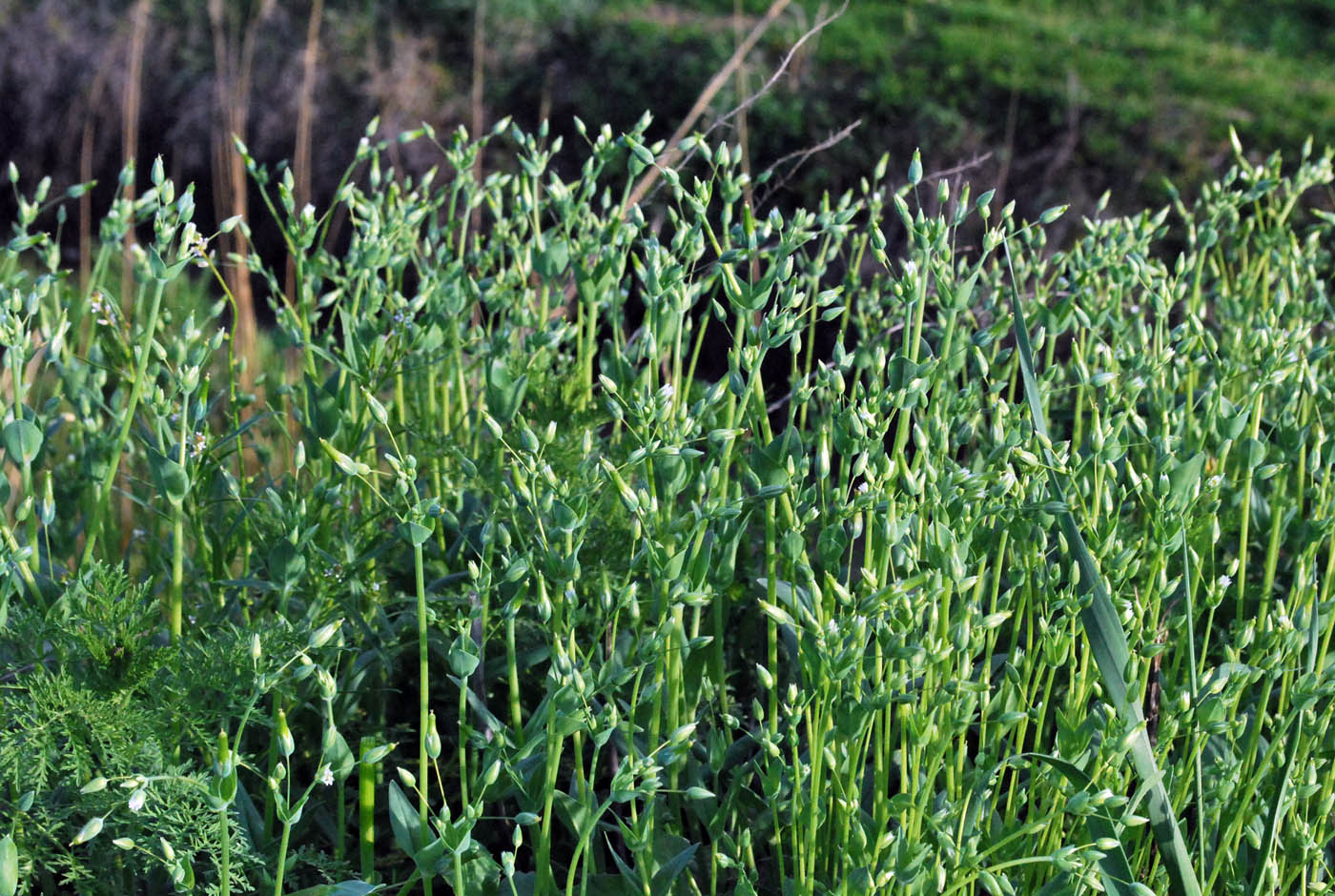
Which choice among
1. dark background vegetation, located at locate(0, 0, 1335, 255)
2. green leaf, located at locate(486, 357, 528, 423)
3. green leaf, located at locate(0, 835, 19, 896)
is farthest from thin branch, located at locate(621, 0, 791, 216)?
dark background vegetation, located at locate(0, 0, 1335, 255)

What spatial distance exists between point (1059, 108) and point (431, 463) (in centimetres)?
469

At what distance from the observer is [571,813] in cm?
120

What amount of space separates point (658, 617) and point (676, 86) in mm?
5085

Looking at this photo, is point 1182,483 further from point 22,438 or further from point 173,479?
point 22,438

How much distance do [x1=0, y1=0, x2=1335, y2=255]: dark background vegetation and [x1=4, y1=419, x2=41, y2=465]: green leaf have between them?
3827 millimetres

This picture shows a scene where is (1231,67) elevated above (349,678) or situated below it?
above

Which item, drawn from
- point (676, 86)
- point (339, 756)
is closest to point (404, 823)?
point (339, 756)

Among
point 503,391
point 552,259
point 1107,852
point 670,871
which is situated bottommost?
point 670,871

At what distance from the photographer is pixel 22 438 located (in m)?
1.24

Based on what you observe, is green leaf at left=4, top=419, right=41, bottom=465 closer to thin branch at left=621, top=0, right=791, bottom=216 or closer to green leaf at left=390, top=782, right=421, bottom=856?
green leaf at left=390, top=782, right=421, bottom=856

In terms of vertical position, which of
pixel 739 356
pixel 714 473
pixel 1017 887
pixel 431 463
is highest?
pixel 739 356

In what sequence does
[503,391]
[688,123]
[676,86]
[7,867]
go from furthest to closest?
[676,86]
[688,123]
[503,391]
[7,867]

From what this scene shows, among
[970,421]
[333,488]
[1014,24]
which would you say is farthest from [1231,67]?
[333,488]

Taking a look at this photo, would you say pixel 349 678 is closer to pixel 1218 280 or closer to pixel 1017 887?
pixel 1017 887
